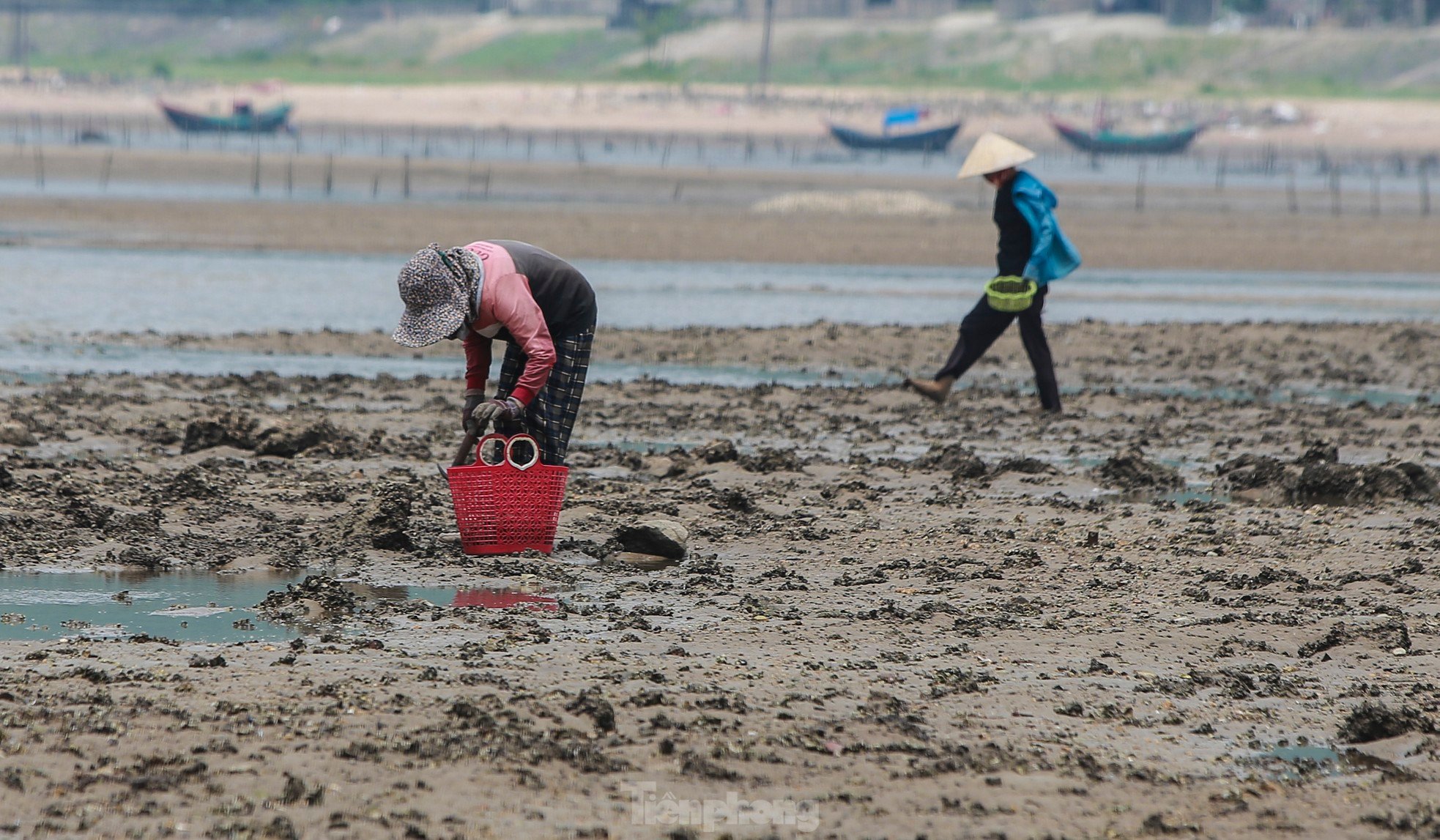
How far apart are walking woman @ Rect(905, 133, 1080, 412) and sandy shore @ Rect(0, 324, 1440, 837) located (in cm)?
55

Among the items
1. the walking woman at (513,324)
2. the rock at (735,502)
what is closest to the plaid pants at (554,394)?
the walking woman at (513,324)

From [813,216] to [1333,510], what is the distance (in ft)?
79.3

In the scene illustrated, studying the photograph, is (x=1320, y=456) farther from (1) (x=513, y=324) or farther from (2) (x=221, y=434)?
(2) (x=221, y=434)

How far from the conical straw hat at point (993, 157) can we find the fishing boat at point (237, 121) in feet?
169

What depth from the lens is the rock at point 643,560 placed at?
6473mm

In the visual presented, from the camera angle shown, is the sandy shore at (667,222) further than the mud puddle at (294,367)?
Yes

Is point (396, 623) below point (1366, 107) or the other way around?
below

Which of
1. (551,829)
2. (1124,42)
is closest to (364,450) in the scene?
(551,829)

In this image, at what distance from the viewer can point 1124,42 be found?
282 feet

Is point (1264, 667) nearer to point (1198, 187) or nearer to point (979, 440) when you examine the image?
point (979, 440)

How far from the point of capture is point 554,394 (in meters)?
6.46

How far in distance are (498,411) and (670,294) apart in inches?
522

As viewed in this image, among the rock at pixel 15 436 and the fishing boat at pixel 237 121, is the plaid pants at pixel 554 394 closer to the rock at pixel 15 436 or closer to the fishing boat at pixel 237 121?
the rock at pixel 15 436

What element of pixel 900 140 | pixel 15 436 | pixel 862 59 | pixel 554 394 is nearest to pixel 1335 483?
pixel 554 394
